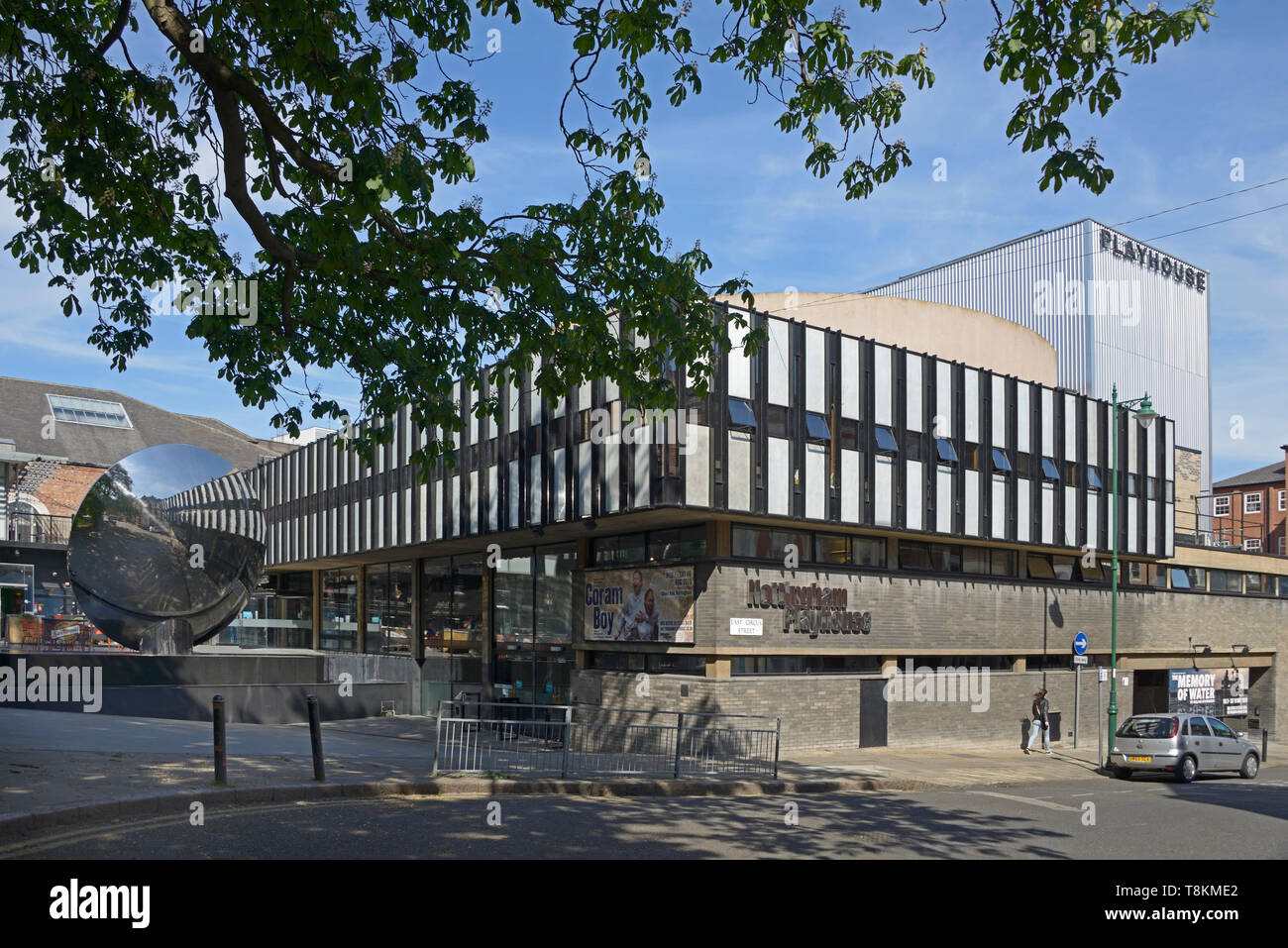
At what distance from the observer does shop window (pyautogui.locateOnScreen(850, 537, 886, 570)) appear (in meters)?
27.0

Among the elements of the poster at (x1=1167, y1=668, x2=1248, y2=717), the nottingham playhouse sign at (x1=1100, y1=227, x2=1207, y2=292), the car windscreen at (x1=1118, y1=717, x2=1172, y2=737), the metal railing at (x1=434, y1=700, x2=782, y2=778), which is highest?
the nottingham playhouse sign at (x1=1100, y1=227, x2=1207, y2=292)

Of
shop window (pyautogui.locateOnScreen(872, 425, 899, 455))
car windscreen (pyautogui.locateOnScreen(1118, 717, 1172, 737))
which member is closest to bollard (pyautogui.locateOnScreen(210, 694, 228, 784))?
shop window (pyautogui.locateOnScreen(872, 425, 899, 455))

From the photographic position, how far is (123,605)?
2242cm

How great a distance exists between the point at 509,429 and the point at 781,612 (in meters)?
9.18

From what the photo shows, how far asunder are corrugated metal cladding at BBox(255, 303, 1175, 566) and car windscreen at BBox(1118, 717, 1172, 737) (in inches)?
260

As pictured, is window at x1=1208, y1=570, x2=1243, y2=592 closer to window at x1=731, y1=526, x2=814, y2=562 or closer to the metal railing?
window at x1=731, y1=526, x2=814, y2=562

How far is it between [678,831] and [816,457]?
15.7 metres

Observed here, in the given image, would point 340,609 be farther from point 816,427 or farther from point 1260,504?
point 1260,504

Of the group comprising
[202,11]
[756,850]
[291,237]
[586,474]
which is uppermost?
[202,11]

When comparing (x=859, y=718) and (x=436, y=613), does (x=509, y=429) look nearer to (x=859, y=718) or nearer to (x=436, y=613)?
(x=436, y=613)

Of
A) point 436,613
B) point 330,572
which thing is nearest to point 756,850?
point 436,613

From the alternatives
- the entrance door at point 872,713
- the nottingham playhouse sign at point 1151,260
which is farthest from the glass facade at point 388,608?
the nottingham playhouse sign at point 1151,260

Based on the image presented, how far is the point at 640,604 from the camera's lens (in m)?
25.9

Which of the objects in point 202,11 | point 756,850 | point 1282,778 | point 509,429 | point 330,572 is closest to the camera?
point 756,850
